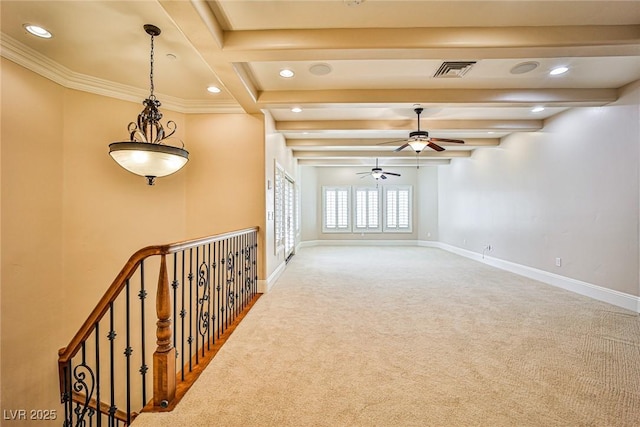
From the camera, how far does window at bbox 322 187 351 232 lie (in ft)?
35.4

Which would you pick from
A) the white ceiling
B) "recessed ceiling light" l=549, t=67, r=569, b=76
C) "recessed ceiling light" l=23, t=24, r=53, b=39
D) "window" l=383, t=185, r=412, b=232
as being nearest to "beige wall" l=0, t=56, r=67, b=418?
the white ceiling

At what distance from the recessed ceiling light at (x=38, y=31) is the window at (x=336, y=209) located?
8499 millimetres

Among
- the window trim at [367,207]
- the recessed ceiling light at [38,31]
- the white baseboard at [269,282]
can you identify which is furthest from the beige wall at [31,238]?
the window trim at [367,207]

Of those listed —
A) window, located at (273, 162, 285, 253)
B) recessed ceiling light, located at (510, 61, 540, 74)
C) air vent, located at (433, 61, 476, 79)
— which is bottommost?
window, located at (273, 162, 285, 253)

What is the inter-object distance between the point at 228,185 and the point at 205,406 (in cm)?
311

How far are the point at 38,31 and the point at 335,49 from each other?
274 centimetres

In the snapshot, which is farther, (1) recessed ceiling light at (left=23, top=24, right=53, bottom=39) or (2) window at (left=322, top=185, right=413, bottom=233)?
(2) window at (left=322, top=185, right=413, bottom=233)

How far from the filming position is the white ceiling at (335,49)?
7.84 feet

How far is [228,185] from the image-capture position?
445 centimetres

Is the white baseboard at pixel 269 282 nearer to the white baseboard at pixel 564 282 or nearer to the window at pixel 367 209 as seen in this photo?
the white baseboard at pixel 564 282

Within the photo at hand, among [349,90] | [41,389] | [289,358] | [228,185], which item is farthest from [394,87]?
[41,389]

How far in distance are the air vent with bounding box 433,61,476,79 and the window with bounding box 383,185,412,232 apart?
24.2 ft

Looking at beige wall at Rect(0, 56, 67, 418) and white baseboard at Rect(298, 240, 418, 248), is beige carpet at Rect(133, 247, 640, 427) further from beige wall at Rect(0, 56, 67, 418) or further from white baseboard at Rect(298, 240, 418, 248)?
white baseboard at Rect(298, 240, 418, 248)

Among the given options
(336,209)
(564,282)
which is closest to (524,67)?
(564,282)
